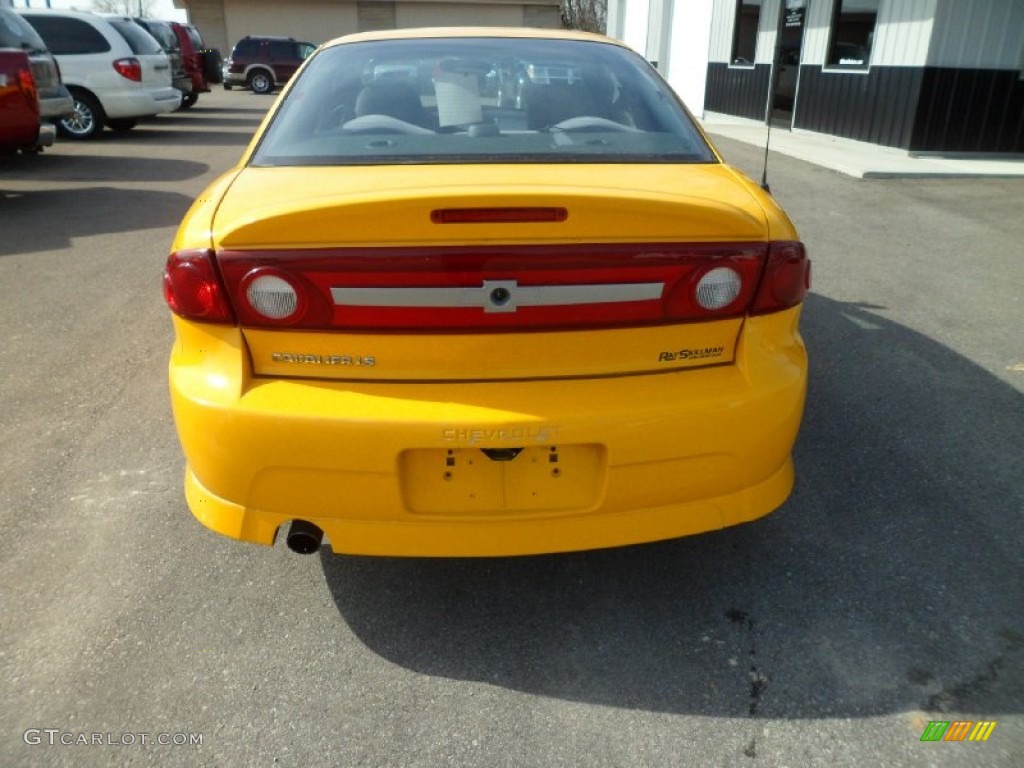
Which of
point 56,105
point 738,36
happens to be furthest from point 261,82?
point 56,105

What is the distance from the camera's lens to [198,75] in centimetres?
2138

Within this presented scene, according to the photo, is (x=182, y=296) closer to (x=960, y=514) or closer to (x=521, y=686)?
(x=521, y=686)

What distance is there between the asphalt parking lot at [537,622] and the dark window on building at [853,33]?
32.8ft

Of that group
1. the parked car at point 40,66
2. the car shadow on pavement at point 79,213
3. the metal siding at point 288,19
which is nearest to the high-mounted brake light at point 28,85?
the parked car at point 40,66

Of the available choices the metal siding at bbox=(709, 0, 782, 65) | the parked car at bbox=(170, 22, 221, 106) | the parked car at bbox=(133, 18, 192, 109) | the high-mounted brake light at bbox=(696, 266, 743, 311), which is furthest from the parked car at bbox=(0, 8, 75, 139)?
the metal siding at bbox=(709, 0, 782, 65)

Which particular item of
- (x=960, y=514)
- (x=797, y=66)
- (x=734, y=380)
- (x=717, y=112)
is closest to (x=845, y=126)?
(x=797, y=66)

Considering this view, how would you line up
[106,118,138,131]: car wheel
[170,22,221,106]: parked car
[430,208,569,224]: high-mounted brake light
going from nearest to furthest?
1. [430,208,569,224]: high-mounted brake light
2. [106,118,138,131]: car wheel
3. [170,22,221,106]: parked car

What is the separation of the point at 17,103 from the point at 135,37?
Answer: 7309mm

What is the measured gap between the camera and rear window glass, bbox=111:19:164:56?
1438cm

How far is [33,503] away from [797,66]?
14969mm

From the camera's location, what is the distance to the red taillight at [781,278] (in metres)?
2.35

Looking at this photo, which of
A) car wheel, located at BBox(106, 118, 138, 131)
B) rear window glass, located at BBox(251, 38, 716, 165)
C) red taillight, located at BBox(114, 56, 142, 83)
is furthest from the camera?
car wheel, located at BBox(106, 118, 138, 131)

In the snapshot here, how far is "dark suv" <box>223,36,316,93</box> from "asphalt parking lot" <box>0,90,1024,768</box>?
2849 cm

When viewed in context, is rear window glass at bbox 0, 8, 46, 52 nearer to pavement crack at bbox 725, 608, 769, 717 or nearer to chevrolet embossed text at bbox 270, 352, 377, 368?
chevrolet embossed text at bbox 270, 352, 377, 368
